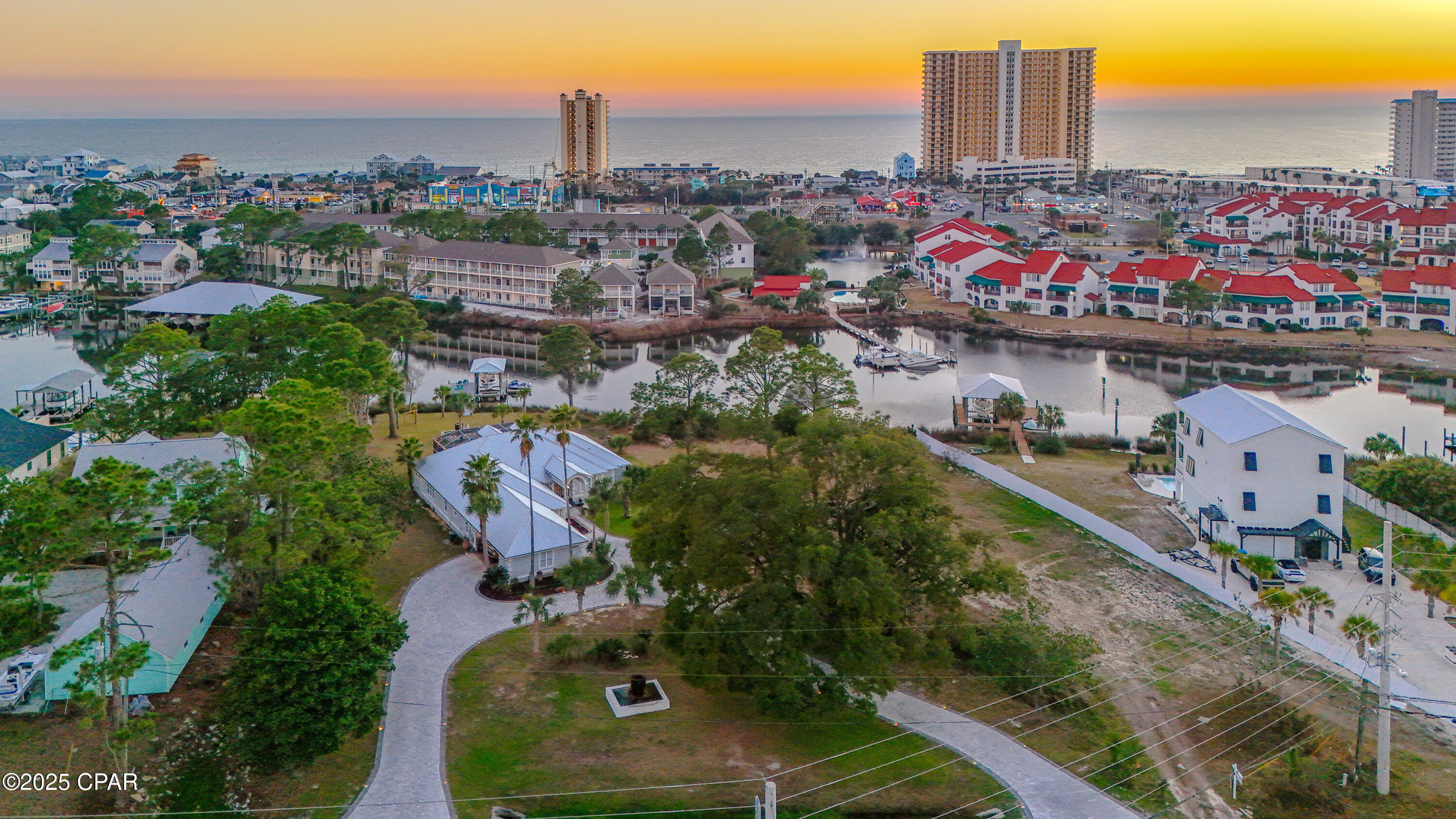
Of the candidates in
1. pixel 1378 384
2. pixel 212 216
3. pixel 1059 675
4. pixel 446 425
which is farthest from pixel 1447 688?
pixel 212 216

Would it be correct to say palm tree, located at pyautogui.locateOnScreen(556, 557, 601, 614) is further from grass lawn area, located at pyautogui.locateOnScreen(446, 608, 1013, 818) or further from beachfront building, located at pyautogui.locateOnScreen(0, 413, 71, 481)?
beachfront building, located at pyautogui.locateOnScreen(0, 413, 71, 481)

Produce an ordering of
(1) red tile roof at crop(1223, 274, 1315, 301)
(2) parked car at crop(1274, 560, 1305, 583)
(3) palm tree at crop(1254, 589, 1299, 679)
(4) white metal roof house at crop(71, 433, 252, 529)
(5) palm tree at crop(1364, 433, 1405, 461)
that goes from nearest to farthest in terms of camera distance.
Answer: (3) palm tree at crop(1254, 589, 1299, 679), (2) parked car at crop(1274, 560, 1305, 583), (4) white metal roof house at crop(71, 433, 252, 529), (5) palm tree at crop(1364, 433, 1405, 461), (1) red tile roof at crop(1223, 274, 1315, 301)

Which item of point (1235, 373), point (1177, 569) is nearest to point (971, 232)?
point (1235, 373)

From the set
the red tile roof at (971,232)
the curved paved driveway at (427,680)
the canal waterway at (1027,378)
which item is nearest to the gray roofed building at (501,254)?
the canal waterway at (1027,378)

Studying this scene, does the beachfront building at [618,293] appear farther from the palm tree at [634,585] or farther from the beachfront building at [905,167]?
the beachfront building at [905,167]

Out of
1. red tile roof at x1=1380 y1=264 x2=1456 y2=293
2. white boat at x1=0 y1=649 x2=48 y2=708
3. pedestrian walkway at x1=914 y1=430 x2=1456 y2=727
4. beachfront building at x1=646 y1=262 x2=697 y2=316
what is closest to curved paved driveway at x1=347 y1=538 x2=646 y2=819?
white boat at x1=0 y1=649 x2=48 y2=708

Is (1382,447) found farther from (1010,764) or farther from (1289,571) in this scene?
(1010,764)

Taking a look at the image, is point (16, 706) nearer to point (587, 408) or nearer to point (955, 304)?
point (587, 408)
